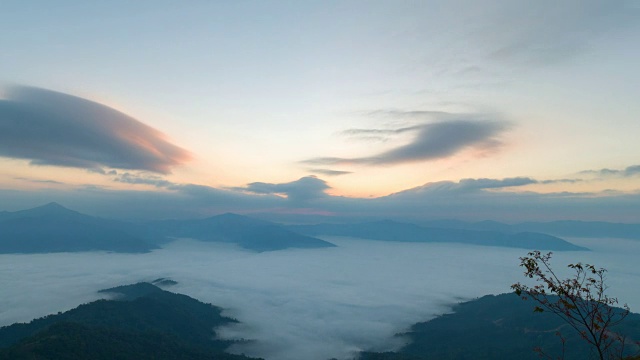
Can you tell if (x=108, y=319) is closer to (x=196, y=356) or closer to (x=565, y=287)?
(x=196, y=356)

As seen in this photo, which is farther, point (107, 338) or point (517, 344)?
point (517, 344)

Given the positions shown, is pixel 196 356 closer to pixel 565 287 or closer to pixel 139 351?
pixel 139 351

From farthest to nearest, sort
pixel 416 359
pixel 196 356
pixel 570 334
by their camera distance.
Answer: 1. pixel 570 334
2. pixel 416 359
3. pixel 196 356

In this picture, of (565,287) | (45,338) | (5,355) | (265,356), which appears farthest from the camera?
(265,356)

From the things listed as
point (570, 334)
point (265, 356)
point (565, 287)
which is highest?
point (565, 287)

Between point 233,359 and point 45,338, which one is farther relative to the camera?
point 233,359

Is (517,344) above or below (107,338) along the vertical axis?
below

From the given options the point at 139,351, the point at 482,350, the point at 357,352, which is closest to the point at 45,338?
the point at 139,351

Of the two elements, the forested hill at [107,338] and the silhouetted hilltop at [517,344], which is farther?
the silhouetted hilltop at [517,344]

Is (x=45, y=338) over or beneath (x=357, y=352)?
over

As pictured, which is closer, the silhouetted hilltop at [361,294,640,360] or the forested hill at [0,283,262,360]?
the forested hill at [0,283,262,360]
